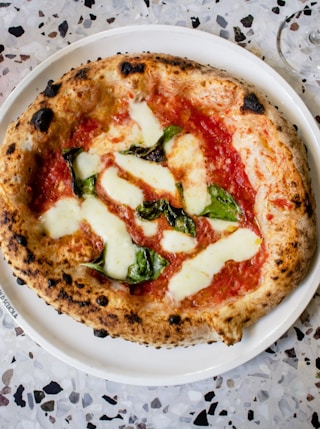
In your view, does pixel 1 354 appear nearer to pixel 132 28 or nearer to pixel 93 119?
pixel 93 119

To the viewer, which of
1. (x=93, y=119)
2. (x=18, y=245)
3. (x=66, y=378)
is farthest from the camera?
(x=66, y=378)

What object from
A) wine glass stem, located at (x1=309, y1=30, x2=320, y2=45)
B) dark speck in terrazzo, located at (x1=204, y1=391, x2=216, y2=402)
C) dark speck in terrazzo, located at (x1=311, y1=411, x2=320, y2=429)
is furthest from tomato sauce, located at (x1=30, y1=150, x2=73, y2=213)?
dark speck in terrazzo, located at (x1=311, y1=411, x2=320, y2=429)

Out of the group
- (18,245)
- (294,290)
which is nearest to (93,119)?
(18,245)

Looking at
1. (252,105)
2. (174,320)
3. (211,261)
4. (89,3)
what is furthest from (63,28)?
(174,320)

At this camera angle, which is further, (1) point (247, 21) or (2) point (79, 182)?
(1) point (247, 21)

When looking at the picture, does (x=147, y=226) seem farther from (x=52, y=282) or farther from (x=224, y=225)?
(x=52, y=282)

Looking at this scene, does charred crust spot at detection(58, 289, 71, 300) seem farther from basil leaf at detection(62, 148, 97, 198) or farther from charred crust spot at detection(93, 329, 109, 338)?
basil leaf at detection(62, 148, 97, 198)

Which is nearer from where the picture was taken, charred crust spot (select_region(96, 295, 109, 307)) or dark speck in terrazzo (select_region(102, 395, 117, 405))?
charred crust spot (select_region(96, 295, 109, 307))
